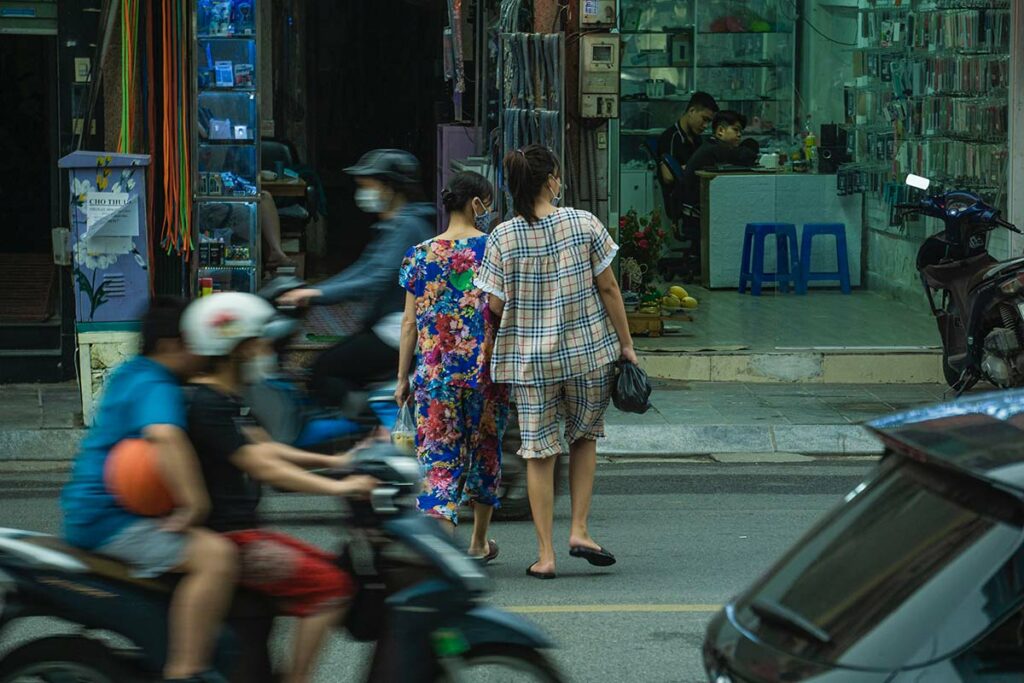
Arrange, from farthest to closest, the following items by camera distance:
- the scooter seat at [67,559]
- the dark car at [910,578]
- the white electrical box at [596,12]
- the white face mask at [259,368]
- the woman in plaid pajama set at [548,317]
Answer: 1. the white electrical box at [596,12]
2. the woman in plaid pajama set at [548,317]
3. the white face mask at [259,368]
4. the scooter seat at [67,559]
5. the dark car at [910,578]

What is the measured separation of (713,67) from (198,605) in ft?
37.5

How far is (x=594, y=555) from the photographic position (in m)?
7.07

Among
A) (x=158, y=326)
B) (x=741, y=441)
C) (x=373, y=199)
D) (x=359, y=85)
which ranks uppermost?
(x=359, y=85)

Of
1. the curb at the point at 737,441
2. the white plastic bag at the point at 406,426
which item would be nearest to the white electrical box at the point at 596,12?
the curb at the point at 737,441

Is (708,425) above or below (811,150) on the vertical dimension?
below

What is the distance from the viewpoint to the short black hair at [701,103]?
14930mm

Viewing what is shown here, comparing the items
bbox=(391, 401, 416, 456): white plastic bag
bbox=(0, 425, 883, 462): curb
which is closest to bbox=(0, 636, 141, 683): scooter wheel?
bbox=(391, 401, 416, 456): white plastic bag

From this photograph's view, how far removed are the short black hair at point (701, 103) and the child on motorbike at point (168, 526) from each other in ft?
35.9

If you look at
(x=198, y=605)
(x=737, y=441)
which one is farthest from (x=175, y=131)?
(x=198, y=605)

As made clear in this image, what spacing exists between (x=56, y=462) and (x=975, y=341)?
227 inches

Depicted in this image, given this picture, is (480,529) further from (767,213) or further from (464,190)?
(767,213)

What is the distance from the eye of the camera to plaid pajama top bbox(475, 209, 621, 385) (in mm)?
6898

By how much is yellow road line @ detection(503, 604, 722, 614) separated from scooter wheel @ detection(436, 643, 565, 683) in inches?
80.8

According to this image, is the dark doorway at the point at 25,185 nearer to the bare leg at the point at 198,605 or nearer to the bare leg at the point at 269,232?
the bare leg at the point at 269,232
